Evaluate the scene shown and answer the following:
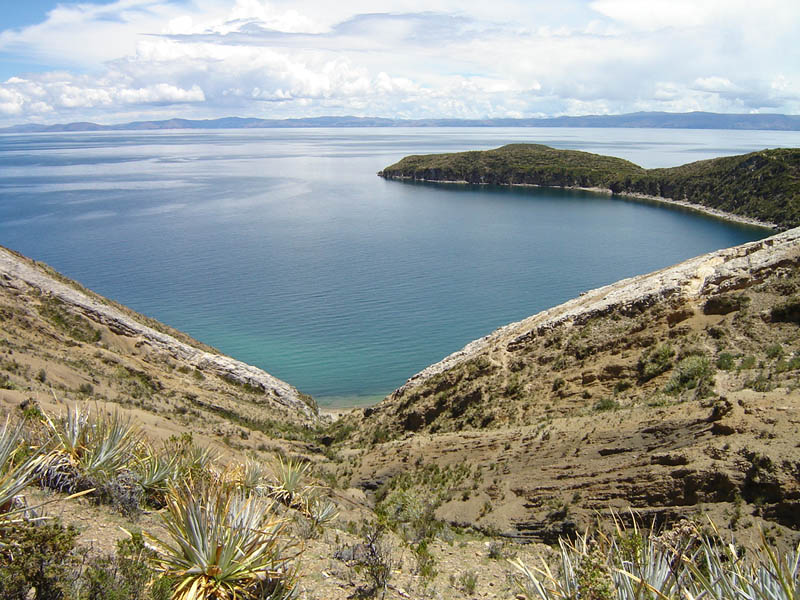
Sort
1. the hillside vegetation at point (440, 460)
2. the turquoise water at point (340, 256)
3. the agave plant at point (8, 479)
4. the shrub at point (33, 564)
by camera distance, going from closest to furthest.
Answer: the shrub at point (33, 564) → the agave plant at point (8, 479) → the hillside vegetation at point (440, 460) → the turquoise water at point (340, 256)

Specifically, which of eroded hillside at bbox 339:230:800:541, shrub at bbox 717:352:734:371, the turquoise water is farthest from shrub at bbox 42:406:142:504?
the turquoise water

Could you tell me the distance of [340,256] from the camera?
5928 cm

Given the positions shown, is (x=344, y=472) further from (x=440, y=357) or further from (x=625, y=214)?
(x=625, y=214)

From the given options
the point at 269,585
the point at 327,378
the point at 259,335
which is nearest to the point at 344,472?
the point at 269,585

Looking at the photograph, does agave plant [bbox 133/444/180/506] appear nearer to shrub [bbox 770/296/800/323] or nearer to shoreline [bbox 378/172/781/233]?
shrub [bbox 770/296/800/323]

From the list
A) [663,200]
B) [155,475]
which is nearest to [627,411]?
[155,475]

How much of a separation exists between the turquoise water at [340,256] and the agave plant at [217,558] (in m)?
24.0

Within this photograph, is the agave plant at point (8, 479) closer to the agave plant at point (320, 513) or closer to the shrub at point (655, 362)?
the agave plant at point (320, 513)

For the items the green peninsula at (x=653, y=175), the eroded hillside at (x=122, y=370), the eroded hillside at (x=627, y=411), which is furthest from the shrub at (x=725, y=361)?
the green peninsula at (x=653, y=175)

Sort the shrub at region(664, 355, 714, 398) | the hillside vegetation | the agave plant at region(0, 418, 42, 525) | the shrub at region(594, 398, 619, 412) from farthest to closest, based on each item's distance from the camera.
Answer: the shrub at region(594, 398, 619, 412)
the shrub at region(664, 355, 714, 398)
the hillside vegetation
the agave plant at region(0, 418, 42, 525)

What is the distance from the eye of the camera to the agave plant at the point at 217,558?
561 cm

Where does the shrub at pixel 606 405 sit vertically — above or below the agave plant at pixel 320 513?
above

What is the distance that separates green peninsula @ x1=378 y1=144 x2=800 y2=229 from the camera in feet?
296

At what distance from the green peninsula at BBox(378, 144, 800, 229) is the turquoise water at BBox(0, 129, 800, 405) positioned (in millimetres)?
8516
